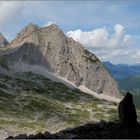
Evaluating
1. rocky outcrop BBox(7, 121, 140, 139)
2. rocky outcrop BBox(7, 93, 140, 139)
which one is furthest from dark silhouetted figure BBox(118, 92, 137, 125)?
rocky outcrop BBox(7, 121, 140, 139)

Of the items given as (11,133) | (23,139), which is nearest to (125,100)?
(23,139)

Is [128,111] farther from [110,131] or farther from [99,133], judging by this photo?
[99,133]

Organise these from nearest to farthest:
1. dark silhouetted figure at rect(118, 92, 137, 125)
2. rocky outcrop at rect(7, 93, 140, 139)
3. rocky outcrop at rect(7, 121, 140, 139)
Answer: rocky outcrop at rect(7, 121, 140, 139)
rocky outcrop at rect(7, 93, 140, 139)
dark silhouetted figure at rect(118, 92, 137, 125)

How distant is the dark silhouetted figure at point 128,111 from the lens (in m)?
46.7

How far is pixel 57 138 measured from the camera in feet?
144

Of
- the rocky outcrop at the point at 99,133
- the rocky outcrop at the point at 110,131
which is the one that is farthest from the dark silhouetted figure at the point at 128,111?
the rocky outcrop at the point at 99,133

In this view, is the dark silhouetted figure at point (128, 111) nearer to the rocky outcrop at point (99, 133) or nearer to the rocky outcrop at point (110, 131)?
the rocky outcrop at point (110, 131)

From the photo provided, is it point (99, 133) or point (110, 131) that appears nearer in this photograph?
point (99, 133)

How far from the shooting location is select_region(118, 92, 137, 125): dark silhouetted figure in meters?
46.7

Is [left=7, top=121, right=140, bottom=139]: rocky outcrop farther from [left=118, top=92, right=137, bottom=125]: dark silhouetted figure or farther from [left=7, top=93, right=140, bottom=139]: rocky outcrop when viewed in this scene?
[left=118, top=92, right=137, bottom=125]: dark silhouetted figure

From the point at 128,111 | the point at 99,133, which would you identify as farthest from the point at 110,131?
the point at 128,111

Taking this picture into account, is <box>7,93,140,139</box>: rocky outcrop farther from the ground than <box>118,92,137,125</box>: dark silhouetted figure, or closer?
closer

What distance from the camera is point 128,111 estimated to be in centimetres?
4647

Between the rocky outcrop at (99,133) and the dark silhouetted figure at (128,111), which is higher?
the dark silhouetted figure at (128,111)
